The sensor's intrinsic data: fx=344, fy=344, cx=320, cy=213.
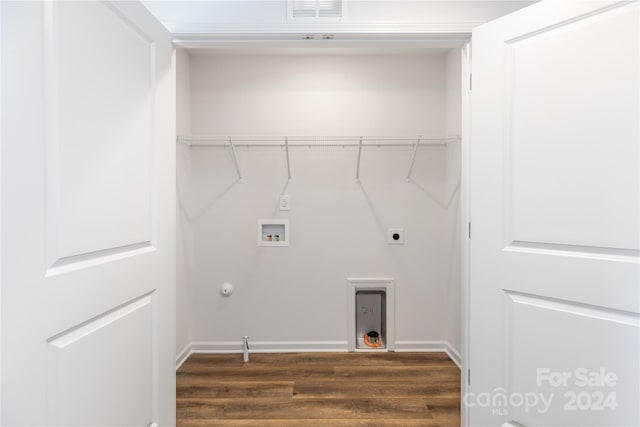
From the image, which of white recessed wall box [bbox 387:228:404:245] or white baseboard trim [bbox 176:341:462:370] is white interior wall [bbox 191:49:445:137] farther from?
white baseboard trim [bbox 176:341:462:370]

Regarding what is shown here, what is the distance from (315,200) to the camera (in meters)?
2.67

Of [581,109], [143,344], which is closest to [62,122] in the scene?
[143,344]

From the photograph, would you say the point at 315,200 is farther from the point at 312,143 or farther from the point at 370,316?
the point at 370,316

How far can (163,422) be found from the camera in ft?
4.90

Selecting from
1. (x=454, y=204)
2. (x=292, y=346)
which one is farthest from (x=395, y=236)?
(x=292, y=346)

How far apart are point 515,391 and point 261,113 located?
91.0 inches

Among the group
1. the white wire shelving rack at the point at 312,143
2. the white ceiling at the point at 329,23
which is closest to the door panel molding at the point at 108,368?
the white ceiling at the point at 329,23

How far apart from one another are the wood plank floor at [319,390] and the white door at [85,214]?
59 centimetres

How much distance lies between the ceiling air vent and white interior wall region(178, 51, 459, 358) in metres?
1.08

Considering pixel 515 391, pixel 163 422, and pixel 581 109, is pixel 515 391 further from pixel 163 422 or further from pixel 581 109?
pixel 163 422

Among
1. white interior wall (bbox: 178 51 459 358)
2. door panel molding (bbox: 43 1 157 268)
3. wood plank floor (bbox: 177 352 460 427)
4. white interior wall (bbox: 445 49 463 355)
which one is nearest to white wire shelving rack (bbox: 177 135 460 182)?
white interior wall (bbox: 178 51 459 358)

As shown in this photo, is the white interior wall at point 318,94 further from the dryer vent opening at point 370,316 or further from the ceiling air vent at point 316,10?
the dryer vent opening at point 370,316

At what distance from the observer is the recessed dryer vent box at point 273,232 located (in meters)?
2.66

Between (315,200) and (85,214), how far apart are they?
1.76 metres
